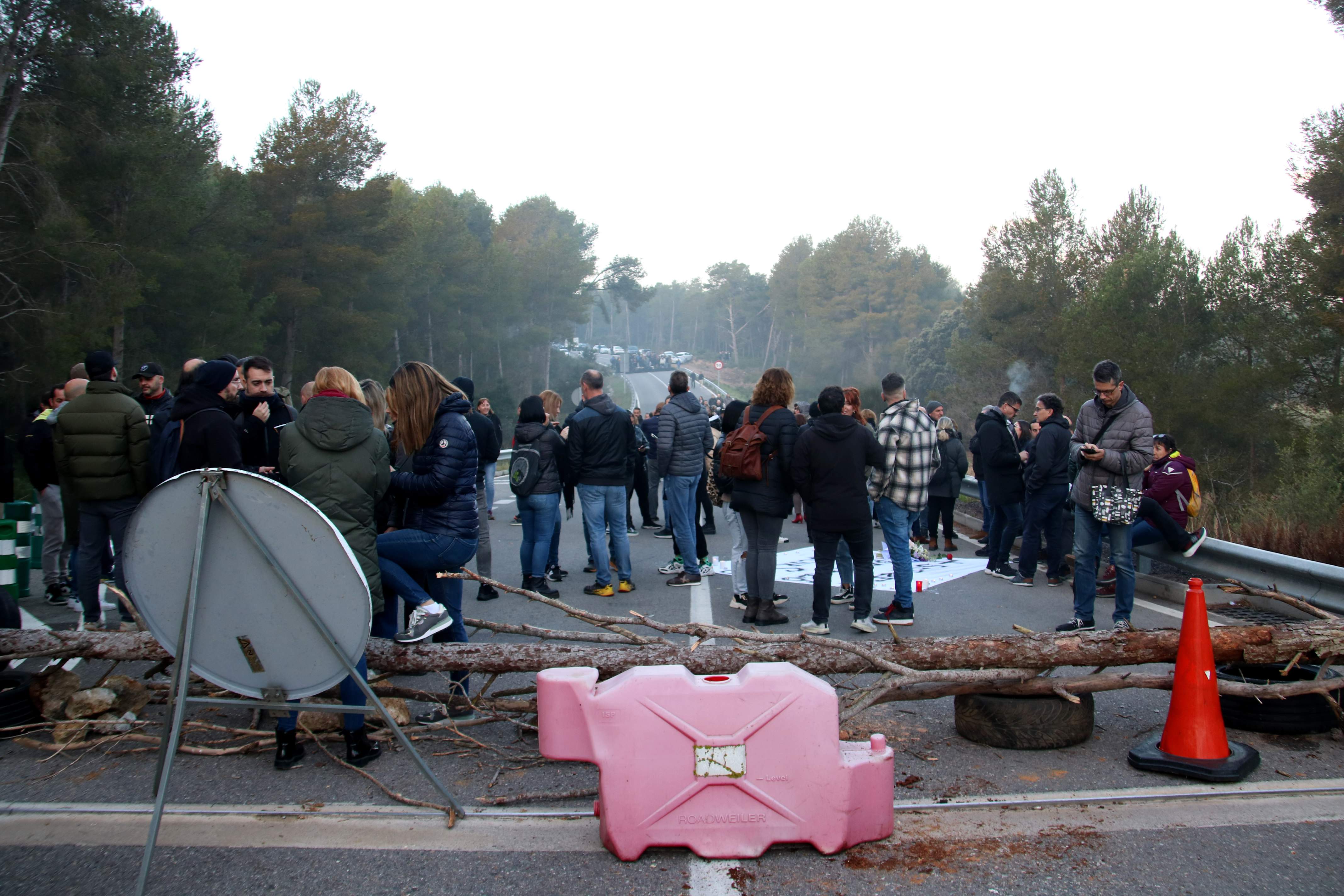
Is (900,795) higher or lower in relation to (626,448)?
lower

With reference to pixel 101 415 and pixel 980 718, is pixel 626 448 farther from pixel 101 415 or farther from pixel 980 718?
pixel 980 718

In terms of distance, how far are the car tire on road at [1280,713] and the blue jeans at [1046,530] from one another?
4.25m

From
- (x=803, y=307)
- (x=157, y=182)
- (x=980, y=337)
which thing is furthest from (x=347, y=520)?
(x=803, y=307)

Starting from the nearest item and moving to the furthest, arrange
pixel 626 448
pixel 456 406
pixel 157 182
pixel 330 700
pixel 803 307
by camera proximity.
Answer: pixel 330 700 < pixel 456 406 < pixel 626 448 < pixel 157 182 < pixel 803 307

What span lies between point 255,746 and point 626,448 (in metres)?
4.56

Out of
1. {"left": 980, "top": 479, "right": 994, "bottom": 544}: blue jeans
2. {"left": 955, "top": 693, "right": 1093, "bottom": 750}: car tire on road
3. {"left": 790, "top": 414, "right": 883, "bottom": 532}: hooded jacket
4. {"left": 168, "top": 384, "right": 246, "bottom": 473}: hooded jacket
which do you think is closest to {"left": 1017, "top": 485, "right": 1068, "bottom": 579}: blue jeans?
{"left": 980, "top": 479, "right": 994, "bottom": 544}: blue jeans

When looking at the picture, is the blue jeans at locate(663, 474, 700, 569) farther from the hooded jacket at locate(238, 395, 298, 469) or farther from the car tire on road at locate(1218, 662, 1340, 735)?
the car tire on road at locate(1218, 662, 1340, 735)

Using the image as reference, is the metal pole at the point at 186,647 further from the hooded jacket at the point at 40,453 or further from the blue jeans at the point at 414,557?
the hooded jacket at the point at 40,453

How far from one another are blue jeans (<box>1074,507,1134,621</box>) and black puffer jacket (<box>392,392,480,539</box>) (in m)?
4.31

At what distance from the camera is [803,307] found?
96.6 metres

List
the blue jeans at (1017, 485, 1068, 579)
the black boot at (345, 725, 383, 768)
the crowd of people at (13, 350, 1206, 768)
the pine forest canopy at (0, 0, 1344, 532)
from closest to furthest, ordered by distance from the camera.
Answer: the black boot at (345, 725, 383, 768)
the crowd of people at (13, 350, 1206, 768)
the blue jeans at (1017, 485, 1068, 579)
the pine forest canopy at (0, 0, 1344, 532)

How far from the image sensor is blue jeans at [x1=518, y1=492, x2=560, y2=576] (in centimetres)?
852

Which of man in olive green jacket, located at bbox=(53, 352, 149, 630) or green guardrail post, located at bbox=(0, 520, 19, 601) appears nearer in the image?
man in olive green jacket, located at bbox=(53, 352, 149, 630)

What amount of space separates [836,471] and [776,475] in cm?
56
